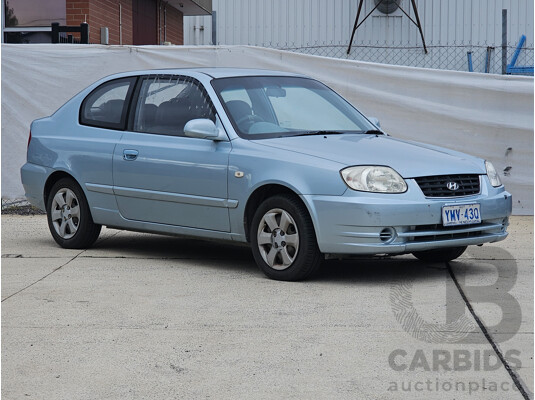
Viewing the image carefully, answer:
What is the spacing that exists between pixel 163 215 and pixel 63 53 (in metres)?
A: 4.82

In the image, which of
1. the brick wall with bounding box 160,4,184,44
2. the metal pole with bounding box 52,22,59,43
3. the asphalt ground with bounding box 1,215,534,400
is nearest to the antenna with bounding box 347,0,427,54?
the brick wall with bounding box 160,4,184,44

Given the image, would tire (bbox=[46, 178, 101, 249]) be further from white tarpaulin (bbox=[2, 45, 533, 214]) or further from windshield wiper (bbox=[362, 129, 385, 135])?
white tarpaulin (bbox=[2, 45, 533, 214])

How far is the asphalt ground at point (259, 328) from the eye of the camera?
4.67 m

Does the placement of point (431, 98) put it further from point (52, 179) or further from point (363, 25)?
point (363, 25)

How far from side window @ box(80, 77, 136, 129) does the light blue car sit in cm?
1

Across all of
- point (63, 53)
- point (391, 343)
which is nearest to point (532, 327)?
point (391, 343)

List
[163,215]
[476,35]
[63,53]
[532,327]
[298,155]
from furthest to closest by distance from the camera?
[476,35] < [63,53] < [163,215] < [298,155] < [532,327]

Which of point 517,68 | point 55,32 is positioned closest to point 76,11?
point 55,32

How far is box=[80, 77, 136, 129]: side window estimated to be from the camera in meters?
8.74

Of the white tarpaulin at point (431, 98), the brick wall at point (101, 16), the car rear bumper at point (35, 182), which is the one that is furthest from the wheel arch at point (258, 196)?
the brick wall at point (101, 16)

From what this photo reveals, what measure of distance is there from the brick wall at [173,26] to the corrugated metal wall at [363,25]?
2.49m

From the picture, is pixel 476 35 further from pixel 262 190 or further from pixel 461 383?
pixel 461 383

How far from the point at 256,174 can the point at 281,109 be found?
905 mm

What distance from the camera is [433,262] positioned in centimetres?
828
